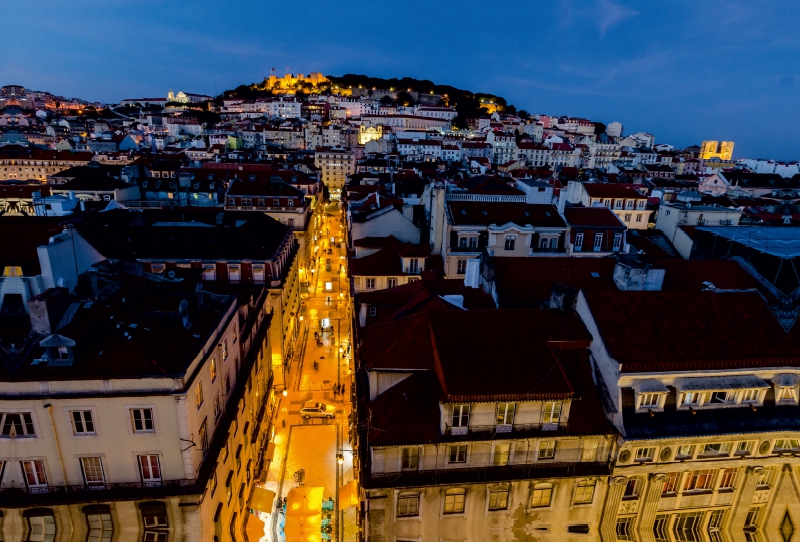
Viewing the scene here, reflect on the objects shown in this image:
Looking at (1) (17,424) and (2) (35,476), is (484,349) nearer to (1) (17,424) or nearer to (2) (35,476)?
(1) (17,424)

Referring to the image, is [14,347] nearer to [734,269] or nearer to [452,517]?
[452,517]

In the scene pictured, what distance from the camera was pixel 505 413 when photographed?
22828 mm

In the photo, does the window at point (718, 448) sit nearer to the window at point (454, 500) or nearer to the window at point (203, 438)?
the window at point (454, 500)

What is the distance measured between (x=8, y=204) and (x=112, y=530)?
54438mm

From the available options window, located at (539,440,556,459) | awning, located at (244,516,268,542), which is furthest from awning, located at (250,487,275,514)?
window, located at (539,440,556,459)

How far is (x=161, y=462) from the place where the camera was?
21891 millimetres

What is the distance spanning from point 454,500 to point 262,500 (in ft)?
46.6

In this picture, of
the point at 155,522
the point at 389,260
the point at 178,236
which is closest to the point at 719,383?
the point at 155,522

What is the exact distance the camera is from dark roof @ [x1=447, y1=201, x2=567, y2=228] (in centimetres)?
4741

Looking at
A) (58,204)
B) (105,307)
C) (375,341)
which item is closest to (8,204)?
(58,204)

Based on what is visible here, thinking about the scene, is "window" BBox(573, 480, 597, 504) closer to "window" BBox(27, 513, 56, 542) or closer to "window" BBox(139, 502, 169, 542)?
"window" BBox(139, 502, 169, 542)

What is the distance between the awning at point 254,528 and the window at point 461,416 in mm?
16578

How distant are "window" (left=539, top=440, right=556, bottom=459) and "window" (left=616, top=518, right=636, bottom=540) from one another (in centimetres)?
599

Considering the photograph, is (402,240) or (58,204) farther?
(402,240)
